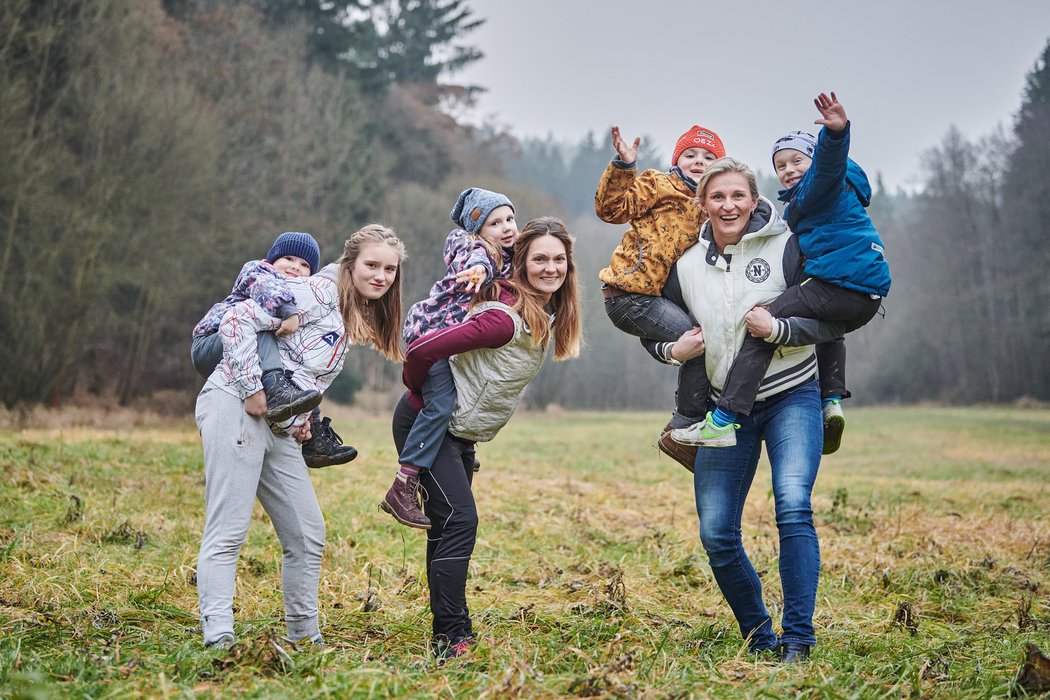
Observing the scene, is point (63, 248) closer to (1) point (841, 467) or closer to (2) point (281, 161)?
(2) point (281, 161)

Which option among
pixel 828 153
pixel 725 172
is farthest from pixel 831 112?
pixel 725 172

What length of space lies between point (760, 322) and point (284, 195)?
25121mm

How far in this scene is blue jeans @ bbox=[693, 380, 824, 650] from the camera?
3799 millimetres

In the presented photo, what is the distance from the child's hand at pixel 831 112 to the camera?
3617 mm

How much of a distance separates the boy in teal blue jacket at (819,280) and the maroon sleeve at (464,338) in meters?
0.98

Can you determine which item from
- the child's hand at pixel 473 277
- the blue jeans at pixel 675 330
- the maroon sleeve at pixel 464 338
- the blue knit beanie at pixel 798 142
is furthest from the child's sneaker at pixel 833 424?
the child's hand at pixel 473 277

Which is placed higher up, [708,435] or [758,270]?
[758,270]

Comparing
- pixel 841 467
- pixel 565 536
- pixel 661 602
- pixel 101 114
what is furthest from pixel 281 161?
pixel 661 602

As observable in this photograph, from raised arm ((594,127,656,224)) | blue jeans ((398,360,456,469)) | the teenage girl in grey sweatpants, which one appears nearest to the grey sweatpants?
Result: the teenage girl in grey sweatpants

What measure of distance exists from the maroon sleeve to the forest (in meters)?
3.18

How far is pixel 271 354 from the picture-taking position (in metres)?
3.90

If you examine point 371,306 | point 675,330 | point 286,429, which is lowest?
point 286,429

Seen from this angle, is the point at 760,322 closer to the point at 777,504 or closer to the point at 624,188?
the point at 777,504

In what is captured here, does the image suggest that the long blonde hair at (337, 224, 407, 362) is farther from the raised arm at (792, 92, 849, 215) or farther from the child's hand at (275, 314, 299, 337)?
the raised arm at (792, 92, 849, 215)
